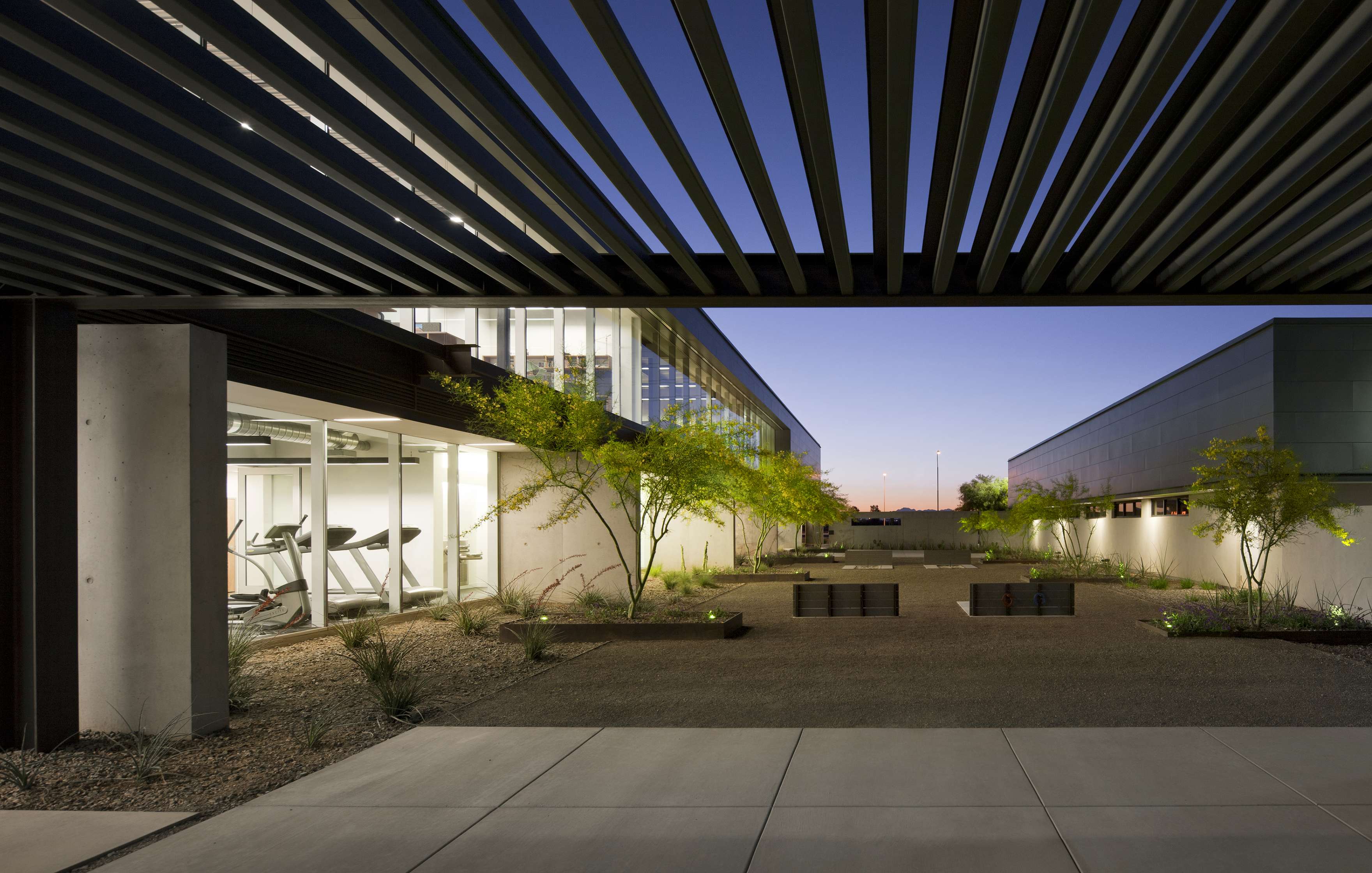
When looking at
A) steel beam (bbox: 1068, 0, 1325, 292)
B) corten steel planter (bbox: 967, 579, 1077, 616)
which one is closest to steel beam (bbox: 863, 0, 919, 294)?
steel beam (bbox: 1068, 0, 1325, 292)

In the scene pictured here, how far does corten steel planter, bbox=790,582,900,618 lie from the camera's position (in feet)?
52.1

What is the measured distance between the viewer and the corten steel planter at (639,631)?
13.2 m

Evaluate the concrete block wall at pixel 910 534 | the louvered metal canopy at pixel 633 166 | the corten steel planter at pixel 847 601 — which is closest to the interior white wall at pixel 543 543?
the corten steel planter at pixel 847 601

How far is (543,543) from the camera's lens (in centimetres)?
1892

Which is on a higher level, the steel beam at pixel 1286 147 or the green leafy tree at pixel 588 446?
the steel beam at pixel 1286 147

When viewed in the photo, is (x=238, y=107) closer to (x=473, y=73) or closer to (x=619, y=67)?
(x=473, y=73)

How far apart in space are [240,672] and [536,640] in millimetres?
3378

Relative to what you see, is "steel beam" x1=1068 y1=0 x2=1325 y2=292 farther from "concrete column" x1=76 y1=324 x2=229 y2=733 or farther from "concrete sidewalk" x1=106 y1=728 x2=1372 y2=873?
"concrete column" x1=76 y1=324 x2=229 y2=733

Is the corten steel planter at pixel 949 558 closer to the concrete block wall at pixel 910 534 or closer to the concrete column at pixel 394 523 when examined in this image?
the concrete block wall at pixel 910 534

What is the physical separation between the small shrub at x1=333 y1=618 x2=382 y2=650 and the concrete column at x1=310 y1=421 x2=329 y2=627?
1.88 ft

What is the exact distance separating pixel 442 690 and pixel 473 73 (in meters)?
7.05

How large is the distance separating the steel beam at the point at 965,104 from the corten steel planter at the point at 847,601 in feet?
38.1

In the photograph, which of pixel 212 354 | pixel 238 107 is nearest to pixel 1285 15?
pixel 238 107

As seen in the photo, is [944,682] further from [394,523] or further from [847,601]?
[394,523]
